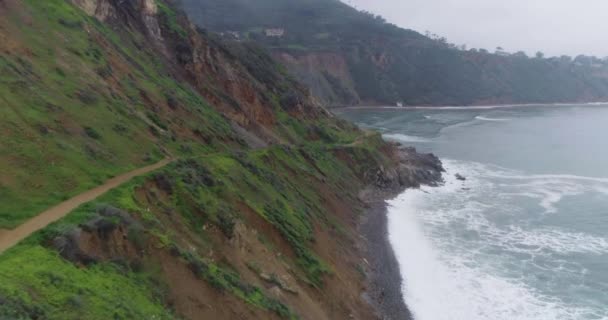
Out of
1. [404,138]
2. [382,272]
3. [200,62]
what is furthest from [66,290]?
[404,138]

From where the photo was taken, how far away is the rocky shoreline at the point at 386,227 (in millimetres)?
29906

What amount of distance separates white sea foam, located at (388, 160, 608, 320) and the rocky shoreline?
33.0 inches

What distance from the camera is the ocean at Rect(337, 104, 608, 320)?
103 feet

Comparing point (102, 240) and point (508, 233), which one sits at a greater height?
point (102, 240)

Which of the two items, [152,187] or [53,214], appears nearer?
[53,214]

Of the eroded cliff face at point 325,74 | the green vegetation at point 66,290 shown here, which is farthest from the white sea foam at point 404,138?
the green vegetation at point 66,290

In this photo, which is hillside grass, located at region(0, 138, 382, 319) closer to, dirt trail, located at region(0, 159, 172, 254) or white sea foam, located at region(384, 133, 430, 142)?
dirt trail, located at region(0, 159, 172, 254)

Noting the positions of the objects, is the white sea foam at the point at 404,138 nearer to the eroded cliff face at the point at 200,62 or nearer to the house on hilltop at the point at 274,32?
the eroded cliff face at the point at 200,62

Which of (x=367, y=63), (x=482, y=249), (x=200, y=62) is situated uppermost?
(x=367, y=63)

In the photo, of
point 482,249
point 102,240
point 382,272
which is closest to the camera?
point 102,240

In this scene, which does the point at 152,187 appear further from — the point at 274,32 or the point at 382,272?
the point at 274,32

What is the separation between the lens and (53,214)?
18.2 m

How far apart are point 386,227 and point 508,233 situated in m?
10.3

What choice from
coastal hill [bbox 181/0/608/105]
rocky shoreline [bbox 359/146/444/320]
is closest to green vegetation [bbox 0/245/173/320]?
rocky shoreline [bbox 359/146/444/320]
